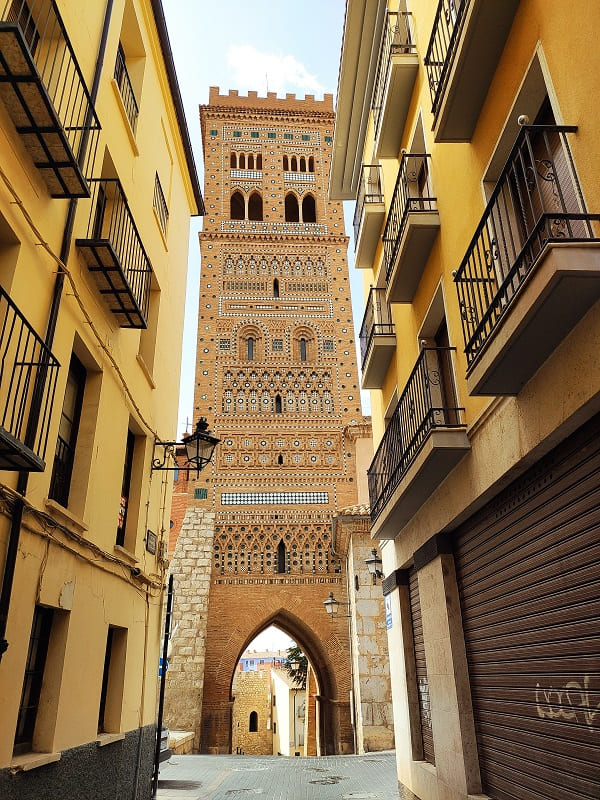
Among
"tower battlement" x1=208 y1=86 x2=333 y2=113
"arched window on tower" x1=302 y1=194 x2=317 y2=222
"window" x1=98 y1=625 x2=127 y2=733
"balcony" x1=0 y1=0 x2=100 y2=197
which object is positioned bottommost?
"window" x1=98 y1=625 x2=127 y2=733

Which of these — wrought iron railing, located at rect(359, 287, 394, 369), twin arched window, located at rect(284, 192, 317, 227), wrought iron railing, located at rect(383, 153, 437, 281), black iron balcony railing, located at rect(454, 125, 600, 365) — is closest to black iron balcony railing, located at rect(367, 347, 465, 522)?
black iron balcony railing, located at rect(454, 125, 600, 365)

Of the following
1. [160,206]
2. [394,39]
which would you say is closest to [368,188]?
[394,39]

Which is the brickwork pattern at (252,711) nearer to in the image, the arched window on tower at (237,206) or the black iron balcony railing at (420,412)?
the arched window on tower at (237,206)

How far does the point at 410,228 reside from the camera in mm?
6039

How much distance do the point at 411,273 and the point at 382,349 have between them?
5.68 feet

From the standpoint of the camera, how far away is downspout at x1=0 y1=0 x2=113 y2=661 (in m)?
3.92

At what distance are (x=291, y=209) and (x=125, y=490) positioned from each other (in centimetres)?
2387

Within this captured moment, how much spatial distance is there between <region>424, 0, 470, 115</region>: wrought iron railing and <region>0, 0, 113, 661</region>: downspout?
3.03 meters

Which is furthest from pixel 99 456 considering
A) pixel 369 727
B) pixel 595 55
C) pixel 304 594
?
pixel 304 594

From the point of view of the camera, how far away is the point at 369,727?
15062 millimetres

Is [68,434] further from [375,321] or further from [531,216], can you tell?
[375,321]

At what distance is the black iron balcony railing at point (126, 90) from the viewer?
770 centimetres

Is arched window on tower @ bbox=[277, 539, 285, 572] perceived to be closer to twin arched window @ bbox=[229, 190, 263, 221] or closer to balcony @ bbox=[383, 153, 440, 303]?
balcony @ bbox=[383, 153, 440, 303]

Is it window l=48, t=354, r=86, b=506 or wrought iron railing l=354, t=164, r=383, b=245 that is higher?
wrought iron railing l=354, t=164, r=383, b=245
